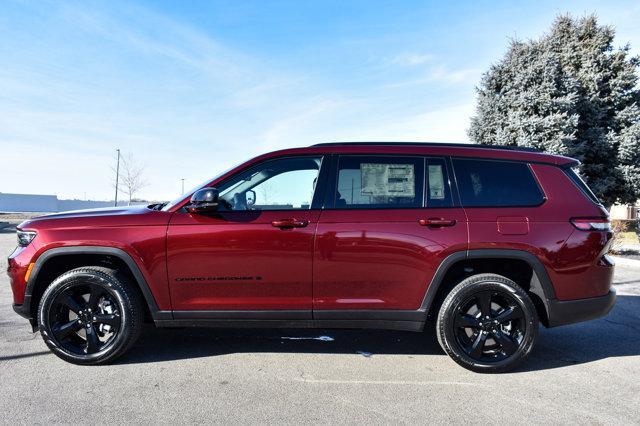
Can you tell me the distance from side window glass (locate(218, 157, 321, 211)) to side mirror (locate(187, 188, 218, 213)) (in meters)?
0.17

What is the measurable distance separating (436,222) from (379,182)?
1.88 ft

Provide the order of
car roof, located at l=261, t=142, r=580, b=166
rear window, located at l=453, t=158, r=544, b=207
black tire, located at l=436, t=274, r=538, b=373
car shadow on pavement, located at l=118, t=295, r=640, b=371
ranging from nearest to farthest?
black tire, located at l=436, t=274, r=538, b=373, rear window, located at l=453, t=158, r=544, b=207, car roof, located at l=261, t=142, r=580, b=166, car shadow on pavement, located at l=118, t=295, r=640, b=371

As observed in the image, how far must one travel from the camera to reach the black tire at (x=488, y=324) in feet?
11.4

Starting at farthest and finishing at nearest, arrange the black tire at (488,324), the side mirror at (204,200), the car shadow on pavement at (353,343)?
the car shadow on pavement at (353,343), the black tire at (488,324), the side mirror at (204,200)

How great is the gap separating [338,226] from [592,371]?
246cm

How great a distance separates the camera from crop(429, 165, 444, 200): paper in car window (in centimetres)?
360

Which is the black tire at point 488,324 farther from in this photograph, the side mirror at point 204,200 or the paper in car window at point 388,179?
the side mirror at point 204,200

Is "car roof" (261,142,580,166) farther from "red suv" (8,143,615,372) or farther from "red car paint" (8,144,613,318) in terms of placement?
"red car paint" (8,144,613,318)

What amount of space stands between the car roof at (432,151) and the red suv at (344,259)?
12 centimetres

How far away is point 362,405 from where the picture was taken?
2.91 meters

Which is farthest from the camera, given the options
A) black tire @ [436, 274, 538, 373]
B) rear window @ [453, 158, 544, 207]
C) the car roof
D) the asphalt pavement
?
the car roof

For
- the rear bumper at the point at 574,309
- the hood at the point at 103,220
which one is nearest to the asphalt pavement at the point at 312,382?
the rear bumper at the point at 574,309

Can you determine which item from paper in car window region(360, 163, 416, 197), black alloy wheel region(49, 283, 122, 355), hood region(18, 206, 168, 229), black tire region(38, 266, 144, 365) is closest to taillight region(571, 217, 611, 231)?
paper in car window region(360, 163, 416, 197)

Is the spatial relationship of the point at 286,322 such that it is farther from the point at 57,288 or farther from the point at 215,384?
the point at 57,288
